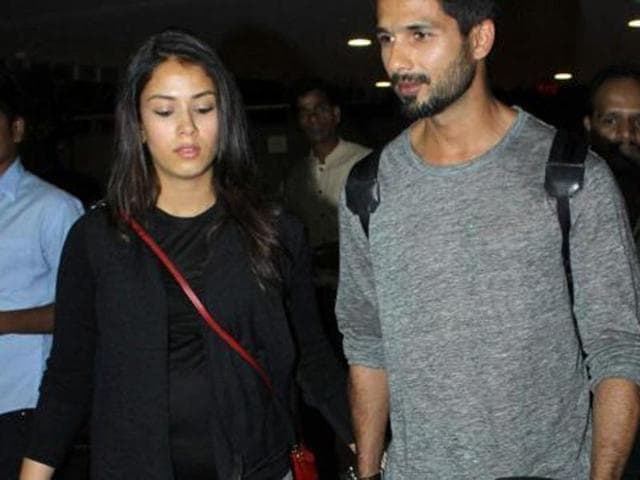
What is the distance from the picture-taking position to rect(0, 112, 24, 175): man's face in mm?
3451

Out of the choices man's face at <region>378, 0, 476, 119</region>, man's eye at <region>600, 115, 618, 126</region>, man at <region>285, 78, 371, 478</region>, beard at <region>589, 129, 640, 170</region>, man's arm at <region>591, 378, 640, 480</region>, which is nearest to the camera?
man's arm at <region>591, 378, 640, 480</region>

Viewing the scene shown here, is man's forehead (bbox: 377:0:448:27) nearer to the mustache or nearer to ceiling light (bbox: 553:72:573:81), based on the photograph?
the mustache

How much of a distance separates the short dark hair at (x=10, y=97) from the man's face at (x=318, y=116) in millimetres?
3093

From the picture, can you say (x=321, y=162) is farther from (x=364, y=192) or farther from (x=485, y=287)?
(x=485, y=287)

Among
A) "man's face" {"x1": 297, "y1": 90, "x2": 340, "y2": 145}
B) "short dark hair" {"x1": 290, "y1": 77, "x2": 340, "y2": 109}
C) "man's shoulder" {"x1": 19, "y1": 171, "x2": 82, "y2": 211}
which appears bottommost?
"man's shoulder" {"x1": 19, "y1": 171, "x2": 82, "y2": 211}

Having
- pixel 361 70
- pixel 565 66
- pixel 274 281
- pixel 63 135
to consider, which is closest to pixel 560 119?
pixel 565 66

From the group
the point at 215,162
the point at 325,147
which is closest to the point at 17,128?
the point at 215,162

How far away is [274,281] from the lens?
246 cm

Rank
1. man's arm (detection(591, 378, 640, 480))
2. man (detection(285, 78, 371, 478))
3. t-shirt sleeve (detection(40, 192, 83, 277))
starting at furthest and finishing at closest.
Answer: man (detection(285, 78, 371, 478))
t-shirt sleeve (detection(40, 192, 83, 277))
man's arm (detection(591, 378, 640, 480))

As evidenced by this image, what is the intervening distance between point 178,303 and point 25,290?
1.11m

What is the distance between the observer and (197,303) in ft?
7.66

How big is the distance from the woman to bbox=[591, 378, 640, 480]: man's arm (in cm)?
74

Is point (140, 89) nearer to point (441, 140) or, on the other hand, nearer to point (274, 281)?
point (274, 281)

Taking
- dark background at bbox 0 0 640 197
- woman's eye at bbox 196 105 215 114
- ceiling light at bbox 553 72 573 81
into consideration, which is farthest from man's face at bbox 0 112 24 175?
ceiling light at bbox 553 72 573 81
